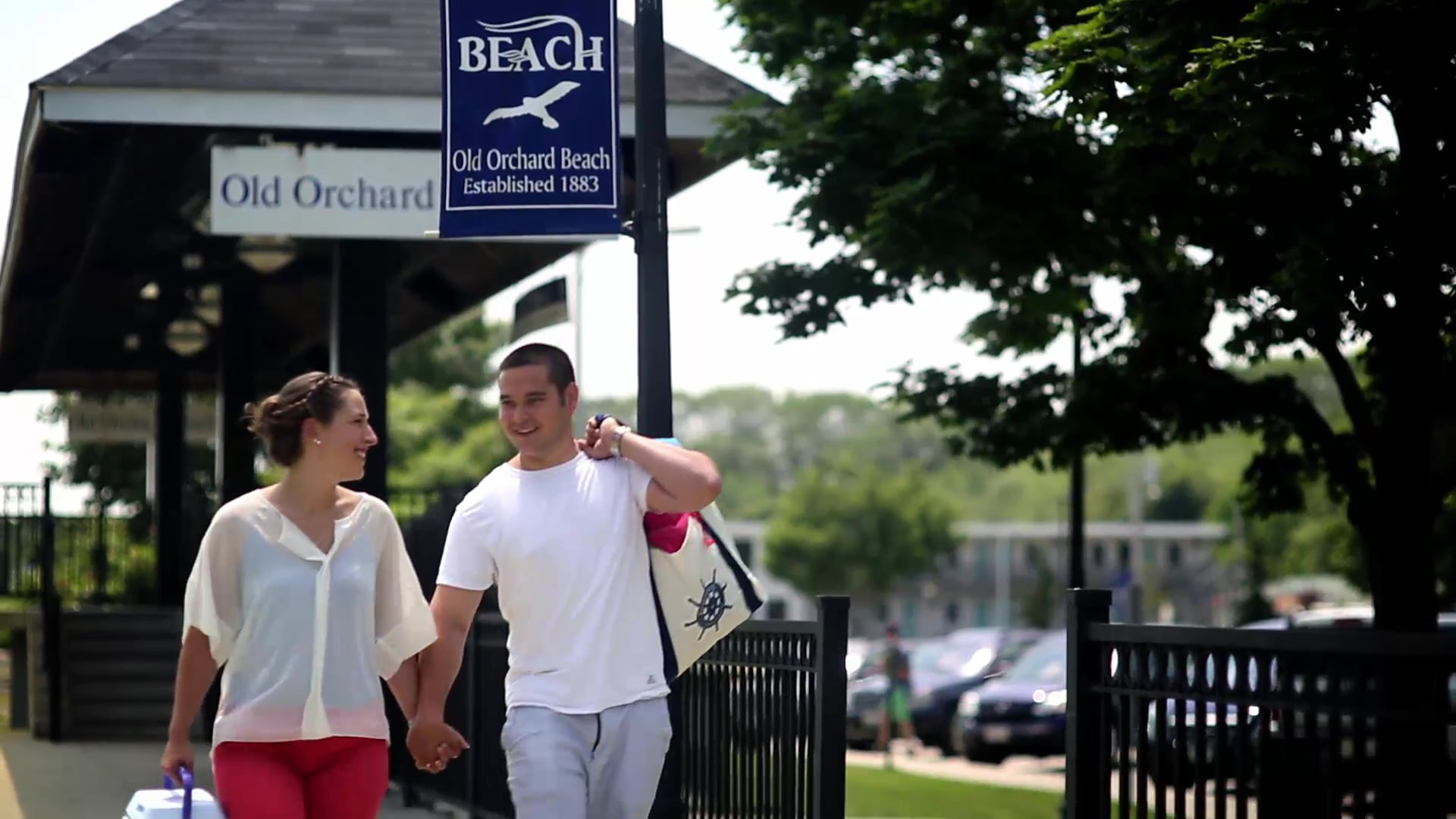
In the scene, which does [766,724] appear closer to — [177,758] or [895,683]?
[177,758]

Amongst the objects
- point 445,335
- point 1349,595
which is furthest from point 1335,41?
point 1349,595

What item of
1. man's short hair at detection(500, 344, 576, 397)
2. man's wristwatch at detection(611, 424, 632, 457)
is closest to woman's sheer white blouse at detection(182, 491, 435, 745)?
man's short hair at detection(500, 344, 576, 397)

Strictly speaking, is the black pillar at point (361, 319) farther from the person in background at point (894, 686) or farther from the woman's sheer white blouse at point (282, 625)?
the person in background at point (894, 686)

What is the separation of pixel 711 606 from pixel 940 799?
16.5m

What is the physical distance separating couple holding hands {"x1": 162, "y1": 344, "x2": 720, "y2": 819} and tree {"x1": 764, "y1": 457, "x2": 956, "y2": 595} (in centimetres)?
12436

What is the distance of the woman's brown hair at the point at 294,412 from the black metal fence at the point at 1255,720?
7.92 ft

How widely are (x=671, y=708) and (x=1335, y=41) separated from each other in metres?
5.02

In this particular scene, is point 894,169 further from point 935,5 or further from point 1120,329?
point 1120,329

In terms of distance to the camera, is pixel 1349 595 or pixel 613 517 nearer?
pixel 613 517

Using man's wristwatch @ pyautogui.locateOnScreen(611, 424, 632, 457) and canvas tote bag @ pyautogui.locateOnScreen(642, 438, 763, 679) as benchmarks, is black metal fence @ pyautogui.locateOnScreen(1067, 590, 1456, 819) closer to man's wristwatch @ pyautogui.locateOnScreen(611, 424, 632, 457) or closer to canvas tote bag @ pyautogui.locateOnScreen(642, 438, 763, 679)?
canvas tote bag @ pyautogui.locateOnScreen(642, 438, 763, 679)

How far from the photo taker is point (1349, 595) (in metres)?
123

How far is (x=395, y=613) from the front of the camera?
575cm

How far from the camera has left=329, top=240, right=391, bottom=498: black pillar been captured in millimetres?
14664

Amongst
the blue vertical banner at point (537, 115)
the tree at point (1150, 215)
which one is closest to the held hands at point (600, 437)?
the blue vertical banner at point (537, 115)
